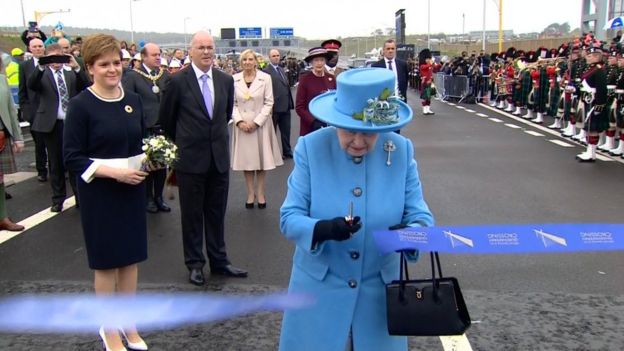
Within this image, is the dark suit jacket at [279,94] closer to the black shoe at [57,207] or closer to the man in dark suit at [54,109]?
the man in dark suit at [54,109]

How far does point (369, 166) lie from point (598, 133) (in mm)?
9599

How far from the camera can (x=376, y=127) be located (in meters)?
2.13

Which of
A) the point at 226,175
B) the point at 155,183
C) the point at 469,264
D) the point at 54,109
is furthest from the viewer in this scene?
the point at 54,109

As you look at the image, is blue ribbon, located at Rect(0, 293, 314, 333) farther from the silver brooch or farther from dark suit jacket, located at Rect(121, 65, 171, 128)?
dark suit jacket, located at Rect(121, 65, 171, 128)

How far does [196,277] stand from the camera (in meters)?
4.96

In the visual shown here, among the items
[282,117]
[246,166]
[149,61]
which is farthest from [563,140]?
[149,61]

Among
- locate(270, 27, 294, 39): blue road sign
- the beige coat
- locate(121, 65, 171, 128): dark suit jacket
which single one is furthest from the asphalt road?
locate(270, 27, 294, 39): blue road sign

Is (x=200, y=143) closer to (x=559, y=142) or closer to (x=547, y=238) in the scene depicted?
(x=547, y=238)

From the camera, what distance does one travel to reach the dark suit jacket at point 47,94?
7.51 meters

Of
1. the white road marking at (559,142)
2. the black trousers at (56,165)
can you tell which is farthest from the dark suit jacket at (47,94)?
the white road marking at (559,142)

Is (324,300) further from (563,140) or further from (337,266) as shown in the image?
(563,140)

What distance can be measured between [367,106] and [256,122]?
16.4ft

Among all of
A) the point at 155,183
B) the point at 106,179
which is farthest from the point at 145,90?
the point at 106,179

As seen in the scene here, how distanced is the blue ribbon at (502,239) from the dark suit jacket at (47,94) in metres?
6.47
